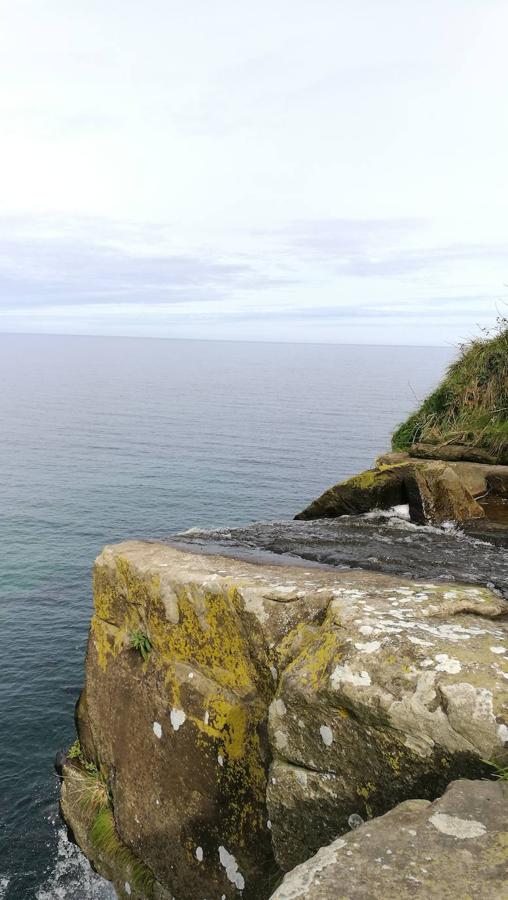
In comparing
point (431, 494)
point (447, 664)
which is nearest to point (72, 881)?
point (431, 494)

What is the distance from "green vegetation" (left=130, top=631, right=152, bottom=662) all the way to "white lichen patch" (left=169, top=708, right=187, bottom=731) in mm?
1299

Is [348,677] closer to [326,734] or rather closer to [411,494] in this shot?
[326,734]

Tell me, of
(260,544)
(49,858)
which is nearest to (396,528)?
(260,544)

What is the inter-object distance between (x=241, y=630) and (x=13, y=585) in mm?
27504

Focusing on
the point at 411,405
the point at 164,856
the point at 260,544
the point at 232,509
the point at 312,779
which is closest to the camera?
the point at 312,779

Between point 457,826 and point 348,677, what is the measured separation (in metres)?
2.11

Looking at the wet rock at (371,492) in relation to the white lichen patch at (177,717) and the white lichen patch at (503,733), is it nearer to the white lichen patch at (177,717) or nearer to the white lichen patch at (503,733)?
the white lichen patch at (177,717)

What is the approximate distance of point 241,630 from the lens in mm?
9312

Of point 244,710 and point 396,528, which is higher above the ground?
point 396,528

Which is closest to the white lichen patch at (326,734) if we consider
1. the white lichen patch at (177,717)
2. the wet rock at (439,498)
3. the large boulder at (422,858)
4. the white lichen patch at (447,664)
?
the white lichen patch at (447,664)

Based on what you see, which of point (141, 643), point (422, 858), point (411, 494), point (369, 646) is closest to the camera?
point (422, 858)

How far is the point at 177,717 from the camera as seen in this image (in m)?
10.2

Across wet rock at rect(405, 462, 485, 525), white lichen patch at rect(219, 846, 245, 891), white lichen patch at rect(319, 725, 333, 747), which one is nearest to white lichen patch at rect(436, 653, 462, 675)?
white lichen patch at rect(319, 725, 333, 747)

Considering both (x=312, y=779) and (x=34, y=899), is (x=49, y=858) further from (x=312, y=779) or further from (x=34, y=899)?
(x=312, y=779)
